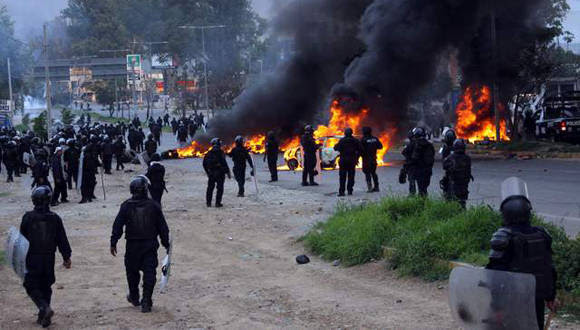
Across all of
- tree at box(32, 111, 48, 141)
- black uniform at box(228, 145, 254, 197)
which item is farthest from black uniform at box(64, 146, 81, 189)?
tree at box(32, 111, 48, 141)

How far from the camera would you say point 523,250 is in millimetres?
5105

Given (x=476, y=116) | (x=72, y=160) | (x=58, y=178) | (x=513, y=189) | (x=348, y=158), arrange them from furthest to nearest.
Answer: (x=476, y=116)
(x=72, y=160)
(x=58, y=178)
(x=348, y=158)
(x=513, y=189)

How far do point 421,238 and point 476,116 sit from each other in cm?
2468

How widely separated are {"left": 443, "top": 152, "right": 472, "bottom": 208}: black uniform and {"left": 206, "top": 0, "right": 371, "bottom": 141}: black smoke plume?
23.2 m

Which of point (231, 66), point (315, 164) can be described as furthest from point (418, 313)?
point (231, 66)

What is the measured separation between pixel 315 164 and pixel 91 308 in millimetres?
12260

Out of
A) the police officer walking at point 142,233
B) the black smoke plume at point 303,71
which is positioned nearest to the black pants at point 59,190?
the police officer walking at point 142,233

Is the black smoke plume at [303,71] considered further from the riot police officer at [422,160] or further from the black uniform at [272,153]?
the riot police officer at [422,160]

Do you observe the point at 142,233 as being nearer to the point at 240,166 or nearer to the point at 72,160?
the point at 240,166

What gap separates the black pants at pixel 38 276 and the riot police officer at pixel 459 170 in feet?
19.9

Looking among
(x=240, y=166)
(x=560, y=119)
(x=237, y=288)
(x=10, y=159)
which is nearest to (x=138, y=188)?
(x=237, y=288)

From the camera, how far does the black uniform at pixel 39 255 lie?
773cm

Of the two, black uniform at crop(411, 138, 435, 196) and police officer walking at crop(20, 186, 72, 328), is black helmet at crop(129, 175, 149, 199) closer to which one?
police officer walking at crop(20, 186, 72, 328)

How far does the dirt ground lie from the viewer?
311 inches
